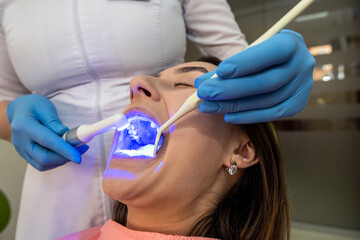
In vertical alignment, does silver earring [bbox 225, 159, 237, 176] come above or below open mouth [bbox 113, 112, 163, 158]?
below

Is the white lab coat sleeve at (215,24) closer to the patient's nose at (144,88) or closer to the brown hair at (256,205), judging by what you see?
the brown hair at (256,205)

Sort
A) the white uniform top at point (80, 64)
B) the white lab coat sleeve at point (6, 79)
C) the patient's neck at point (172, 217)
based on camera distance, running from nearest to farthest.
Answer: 1. the patient's neck at point (172, 217)
2. the white uniform top at point (80, 64)
3. the white lab coat sleeve at point (6, 79)

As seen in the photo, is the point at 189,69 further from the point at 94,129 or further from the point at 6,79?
the point at 6,79

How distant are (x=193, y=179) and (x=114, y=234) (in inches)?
12.5

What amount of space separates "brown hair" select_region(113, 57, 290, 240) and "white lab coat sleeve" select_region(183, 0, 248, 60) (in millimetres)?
158

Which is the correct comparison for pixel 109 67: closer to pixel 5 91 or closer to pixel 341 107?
pixel 5 91

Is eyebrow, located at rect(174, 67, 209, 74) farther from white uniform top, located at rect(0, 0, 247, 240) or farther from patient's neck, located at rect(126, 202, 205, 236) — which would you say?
patient's neck, located at rect(126, 202, 205, 236)

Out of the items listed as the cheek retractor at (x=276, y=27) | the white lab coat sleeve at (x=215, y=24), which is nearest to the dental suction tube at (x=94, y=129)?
the cheek retractor at (x=276, y=27)

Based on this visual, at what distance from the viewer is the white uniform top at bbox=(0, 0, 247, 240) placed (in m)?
0.94

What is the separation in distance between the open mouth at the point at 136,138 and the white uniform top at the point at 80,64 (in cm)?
15

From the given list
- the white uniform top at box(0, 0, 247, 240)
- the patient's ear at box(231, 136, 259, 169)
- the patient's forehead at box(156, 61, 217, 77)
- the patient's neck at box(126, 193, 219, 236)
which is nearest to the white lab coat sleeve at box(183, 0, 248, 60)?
the white uniform top at box(0, 0, 247, 240)

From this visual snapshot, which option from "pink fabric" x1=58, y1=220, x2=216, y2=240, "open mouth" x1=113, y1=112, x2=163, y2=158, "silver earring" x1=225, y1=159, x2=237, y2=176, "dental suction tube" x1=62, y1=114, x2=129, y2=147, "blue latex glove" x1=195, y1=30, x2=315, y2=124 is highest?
"blue latex glove" x1=195, y1=30, x2=315, y2=124

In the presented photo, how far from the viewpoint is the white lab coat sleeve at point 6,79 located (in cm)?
105

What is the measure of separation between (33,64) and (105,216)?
1.92 ft
